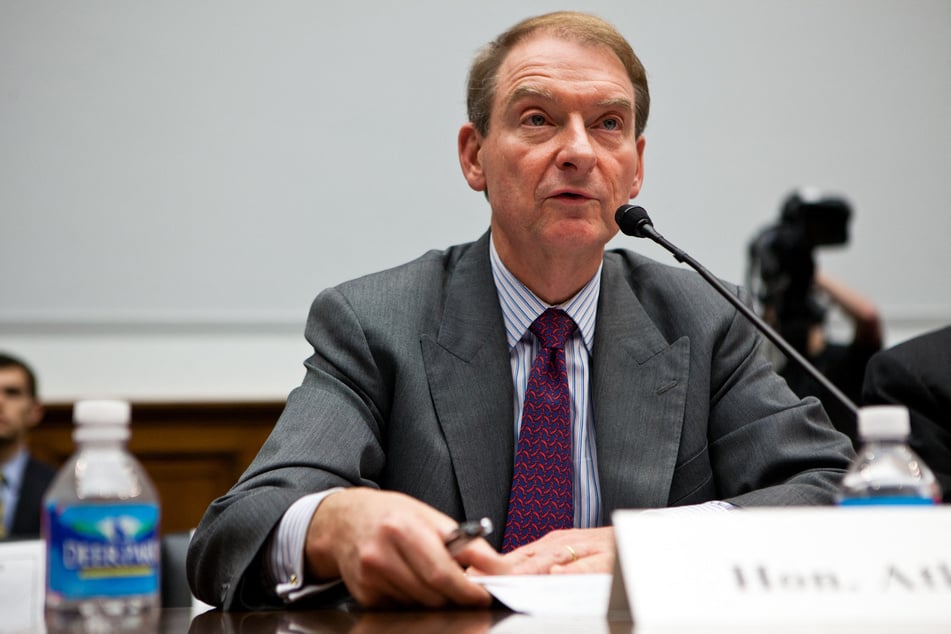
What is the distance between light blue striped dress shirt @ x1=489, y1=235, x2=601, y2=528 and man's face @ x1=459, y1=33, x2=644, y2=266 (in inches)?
2.5

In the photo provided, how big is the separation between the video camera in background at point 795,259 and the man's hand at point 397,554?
6.78ft

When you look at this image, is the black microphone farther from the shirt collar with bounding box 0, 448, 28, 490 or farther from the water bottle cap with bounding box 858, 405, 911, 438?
the shirt collar with bounding box 0, 448, 28, 490

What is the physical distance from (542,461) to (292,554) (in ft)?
1.64

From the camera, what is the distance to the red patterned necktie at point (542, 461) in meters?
1.54

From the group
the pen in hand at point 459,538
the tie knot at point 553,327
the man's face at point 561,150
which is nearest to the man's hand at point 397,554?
the pen in hand at point 459,538

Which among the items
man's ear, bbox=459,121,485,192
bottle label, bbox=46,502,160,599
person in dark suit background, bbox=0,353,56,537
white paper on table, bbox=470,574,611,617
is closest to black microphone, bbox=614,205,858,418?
white paper on table, bbox=470,574,611,617

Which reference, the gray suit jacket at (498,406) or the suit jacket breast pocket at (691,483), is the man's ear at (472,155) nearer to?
the gray suit jacket at (498,406)

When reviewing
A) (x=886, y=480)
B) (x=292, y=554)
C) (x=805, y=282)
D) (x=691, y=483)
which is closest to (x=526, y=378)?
(x=691, y=483)

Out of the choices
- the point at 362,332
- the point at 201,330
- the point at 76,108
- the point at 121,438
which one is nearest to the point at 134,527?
the point at 121,438

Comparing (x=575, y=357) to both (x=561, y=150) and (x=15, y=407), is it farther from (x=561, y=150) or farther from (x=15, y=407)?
(x=15, y=407)

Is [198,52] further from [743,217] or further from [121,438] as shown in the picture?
[121,438]

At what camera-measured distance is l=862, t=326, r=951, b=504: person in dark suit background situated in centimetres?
166

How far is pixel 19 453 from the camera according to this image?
12.7 ft

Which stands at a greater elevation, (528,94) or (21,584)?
(528,94)
